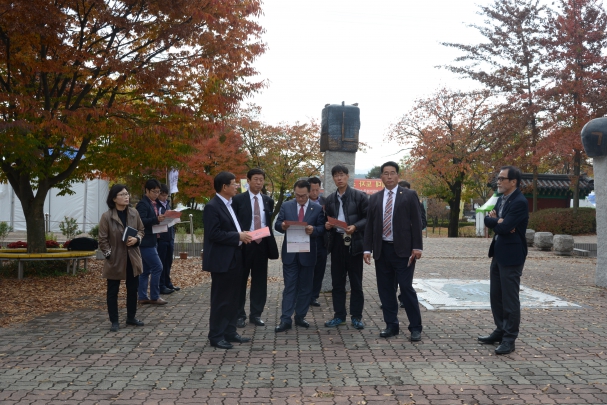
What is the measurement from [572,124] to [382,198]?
1826 centimetres

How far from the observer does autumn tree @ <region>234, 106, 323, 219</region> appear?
119 ft

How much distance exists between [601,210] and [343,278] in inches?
237

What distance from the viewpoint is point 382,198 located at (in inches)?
257

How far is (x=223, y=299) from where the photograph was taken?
6.04m

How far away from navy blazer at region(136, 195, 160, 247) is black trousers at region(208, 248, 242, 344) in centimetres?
260

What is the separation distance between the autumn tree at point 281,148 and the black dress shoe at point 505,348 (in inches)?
1210

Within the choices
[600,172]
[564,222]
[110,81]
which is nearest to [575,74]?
[564,222]

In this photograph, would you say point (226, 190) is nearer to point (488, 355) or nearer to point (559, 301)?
point (488, 355)

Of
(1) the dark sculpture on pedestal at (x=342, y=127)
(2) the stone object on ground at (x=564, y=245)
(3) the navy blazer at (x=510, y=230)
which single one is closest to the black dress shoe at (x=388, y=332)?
(3) the navy blazer at (x=510, y=230)

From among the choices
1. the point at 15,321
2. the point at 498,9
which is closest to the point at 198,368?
the point at 15,321

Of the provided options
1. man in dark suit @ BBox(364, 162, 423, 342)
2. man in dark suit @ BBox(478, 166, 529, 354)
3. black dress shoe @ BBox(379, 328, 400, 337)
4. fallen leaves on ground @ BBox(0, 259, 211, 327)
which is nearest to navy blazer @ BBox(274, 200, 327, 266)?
man in dark suit @ BBox(364, 162, 423, 342)

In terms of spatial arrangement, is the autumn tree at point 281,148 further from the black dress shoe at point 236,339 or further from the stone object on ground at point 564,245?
the black dress shoe at point 236,339

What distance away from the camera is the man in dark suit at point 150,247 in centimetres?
830

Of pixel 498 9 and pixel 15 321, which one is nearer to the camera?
pixel 15 321
